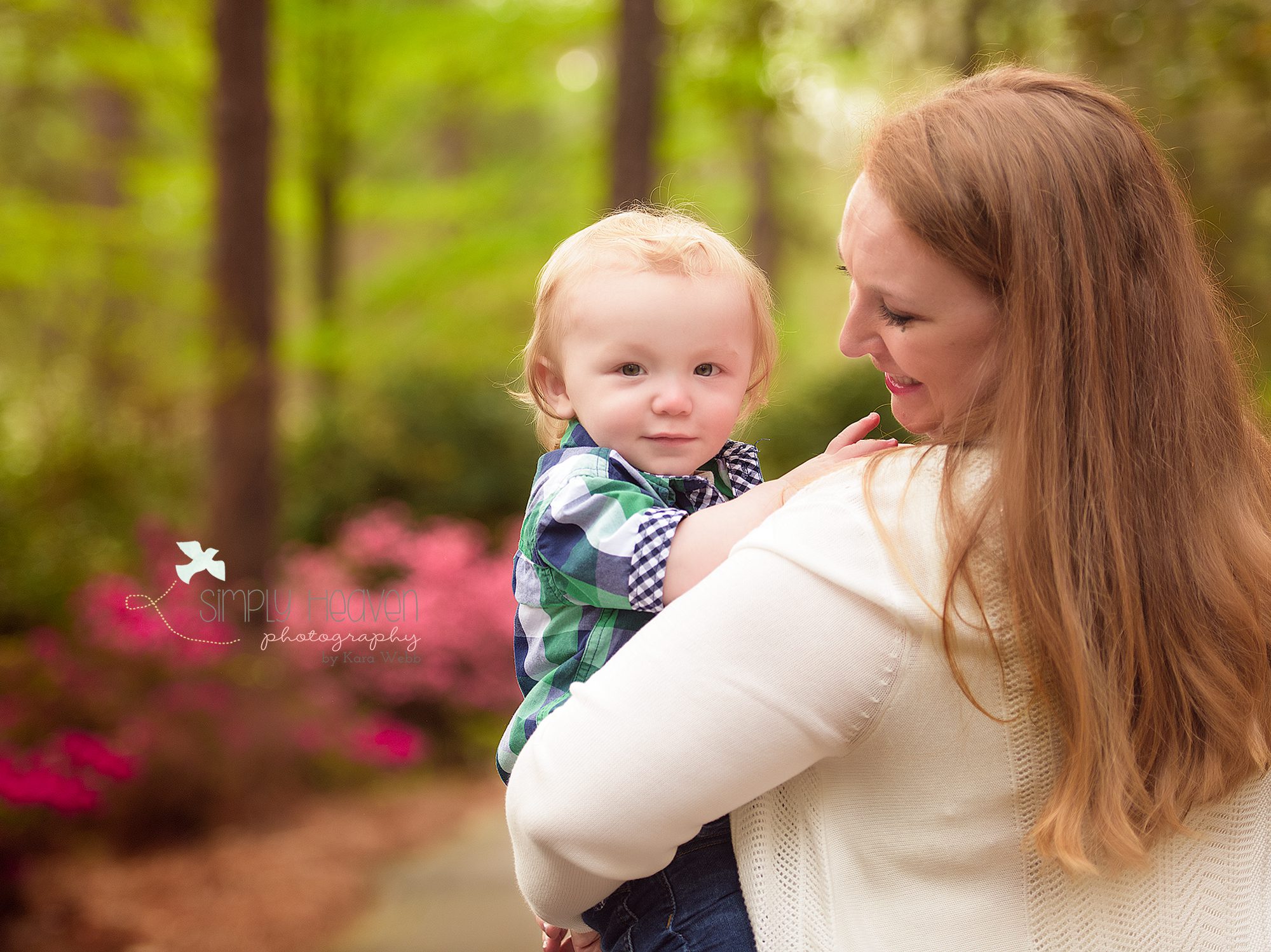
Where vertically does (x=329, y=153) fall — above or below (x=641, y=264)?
above

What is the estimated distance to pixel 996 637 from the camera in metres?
1.21

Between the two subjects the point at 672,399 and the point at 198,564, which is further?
the point at 198,564

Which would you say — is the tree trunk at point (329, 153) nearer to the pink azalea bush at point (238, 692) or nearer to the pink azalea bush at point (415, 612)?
the pink azalea bush at point (415, 612)

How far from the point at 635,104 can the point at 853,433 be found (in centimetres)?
541

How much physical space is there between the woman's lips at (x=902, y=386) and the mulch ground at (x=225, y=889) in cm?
439

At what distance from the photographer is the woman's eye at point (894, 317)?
54.2 inches

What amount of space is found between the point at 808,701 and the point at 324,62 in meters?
9.90

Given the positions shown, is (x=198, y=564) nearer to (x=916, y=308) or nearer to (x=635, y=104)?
(x=635, y=104)

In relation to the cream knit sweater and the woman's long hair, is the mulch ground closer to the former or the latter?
the cream knit sweater

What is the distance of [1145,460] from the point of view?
4.19ft

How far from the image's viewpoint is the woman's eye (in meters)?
1.38

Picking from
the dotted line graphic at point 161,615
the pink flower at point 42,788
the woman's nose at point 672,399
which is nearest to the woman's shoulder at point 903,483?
the woman's nose at point 672,399

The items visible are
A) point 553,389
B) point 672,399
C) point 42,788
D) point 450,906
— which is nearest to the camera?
point 672,399

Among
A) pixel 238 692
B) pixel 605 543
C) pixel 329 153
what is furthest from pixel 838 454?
pixel 329 153
